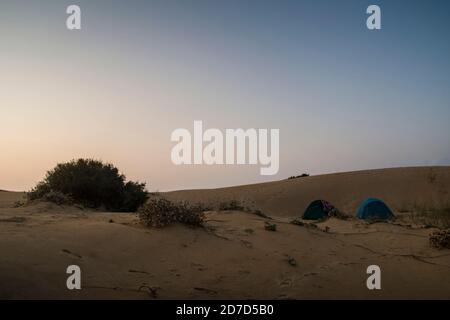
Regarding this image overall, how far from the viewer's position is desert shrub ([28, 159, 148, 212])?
14078mm


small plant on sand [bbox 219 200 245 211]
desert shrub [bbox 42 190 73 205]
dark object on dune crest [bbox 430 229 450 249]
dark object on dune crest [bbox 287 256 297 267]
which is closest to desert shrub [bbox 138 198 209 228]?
dark object on dune crest [bbox 287 256 297 267]

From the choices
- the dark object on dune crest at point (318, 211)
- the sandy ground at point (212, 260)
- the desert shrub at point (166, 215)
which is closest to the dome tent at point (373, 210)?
the dark object on dune crest at point (318, 211)

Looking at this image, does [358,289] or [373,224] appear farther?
[373,224]

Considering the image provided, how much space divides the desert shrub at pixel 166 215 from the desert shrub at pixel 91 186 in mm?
6196

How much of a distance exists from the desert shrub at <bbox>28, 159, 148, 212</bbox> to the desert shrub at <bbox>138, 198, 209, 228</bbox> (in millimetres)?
6196

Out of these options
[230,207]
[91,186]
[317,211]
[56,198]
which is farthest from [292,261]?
[317,211]

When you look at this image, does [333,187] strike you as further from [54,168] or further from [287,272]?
[287,272]

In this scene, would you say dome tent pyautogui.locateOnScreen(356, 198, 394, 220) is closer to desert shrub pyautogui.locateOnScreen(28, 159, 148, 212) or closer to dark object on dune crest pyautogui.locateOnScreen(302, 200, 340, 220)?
dark object on dune crest pyautogui.locateOnScreen(302, 200, 340, 220)

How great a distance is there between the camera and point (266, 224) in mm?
9492

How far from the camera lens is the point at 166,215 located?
8180mm

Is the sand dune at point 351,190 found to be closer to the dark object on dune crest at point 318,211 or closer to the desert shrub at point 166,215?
the dark object on dune crest at point 318,211

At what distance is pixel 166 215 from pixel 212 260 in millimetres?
1846
